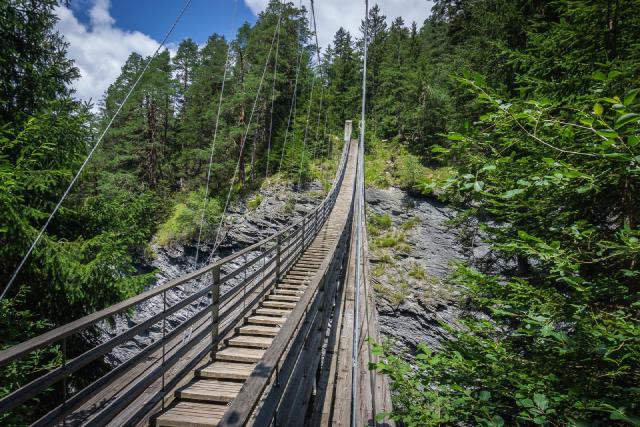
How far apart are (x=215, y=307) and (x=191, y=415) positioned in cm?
117

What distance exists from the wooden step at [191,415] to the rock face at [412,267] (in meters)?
11.9

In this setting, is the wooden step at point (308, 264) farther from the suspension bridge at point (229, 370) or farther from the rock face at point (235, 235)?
the rock face at point (235, 235)

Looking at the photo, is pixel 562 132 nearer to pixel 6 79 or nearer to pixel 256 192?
pixel 6 79

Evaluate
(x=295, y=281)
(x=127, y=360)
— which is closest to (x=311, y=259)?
(x=295, y=281)

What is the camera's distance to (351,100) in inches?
1414

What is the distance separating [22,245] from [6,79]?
10.4 ft

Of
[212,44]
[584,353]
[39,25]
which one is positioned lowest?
[584,353]

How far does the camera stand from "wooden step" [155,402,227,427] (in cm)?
244

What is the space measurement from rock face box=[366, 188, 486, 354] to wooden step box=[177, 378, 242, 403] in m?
11.6

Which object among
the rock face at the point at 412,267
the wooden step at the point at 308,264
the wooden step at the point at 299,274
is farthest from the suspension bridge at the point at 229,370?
the rock face at the point at 412,267

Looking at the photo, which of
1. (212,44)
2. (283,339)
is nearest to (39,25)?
(283,339)

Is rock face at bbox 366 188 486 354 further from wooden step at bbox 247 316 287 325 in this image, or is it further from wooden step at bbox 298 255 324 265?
wooden step at bbox 247 316 287 325

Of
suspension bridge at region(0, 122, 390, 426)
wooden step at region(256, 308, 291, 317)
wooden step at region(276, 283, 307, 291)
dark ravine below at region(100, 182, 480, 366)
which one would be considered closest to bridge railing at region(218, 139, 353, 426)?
suspension bridge at region(0, 122, 390, 426)

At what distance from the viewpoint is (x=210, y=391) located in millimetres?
2938
